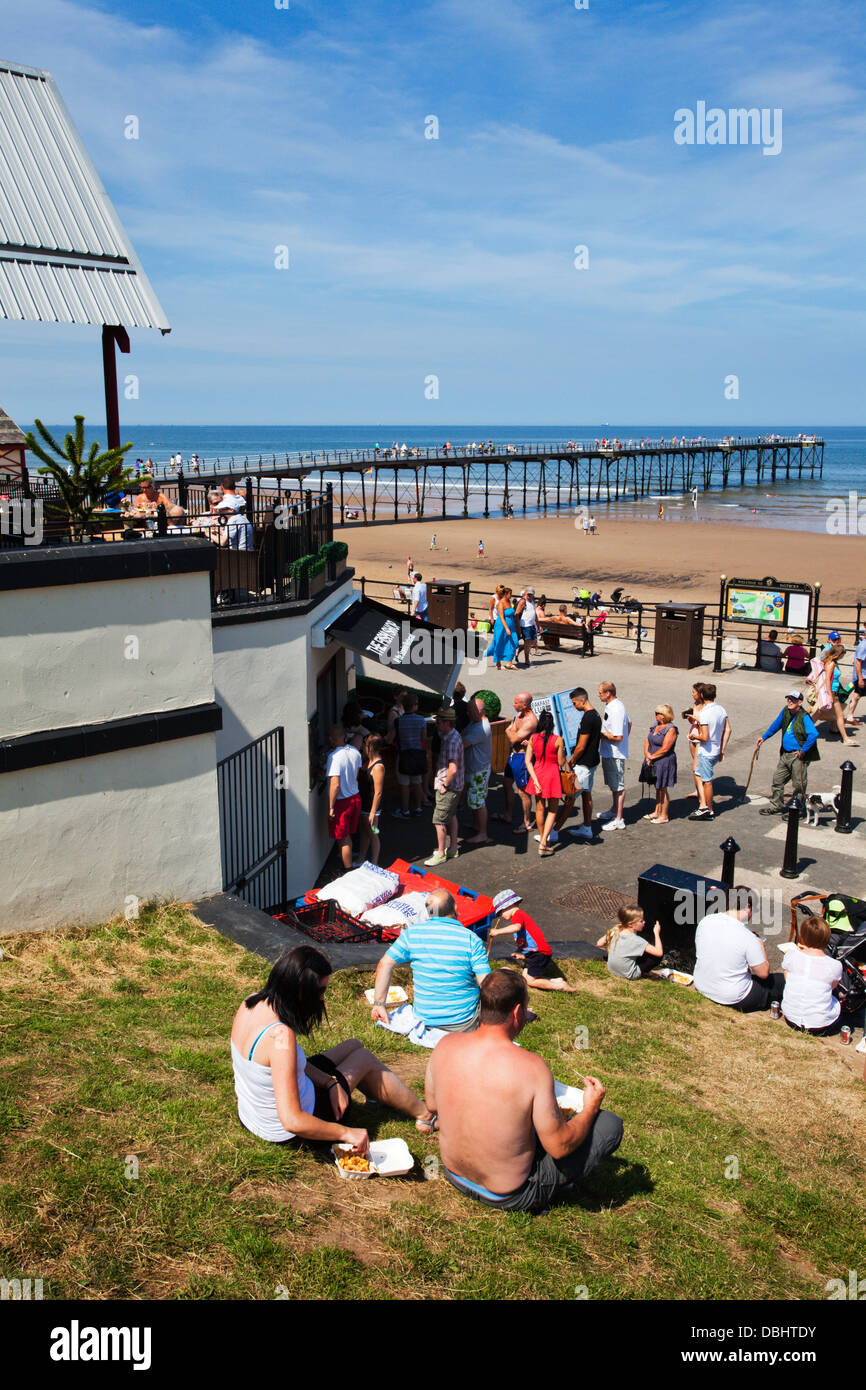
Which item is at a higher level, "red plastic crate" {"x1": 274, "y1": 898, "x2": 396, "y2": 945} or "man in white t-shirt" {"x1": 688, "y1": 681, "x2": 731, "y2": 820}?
"man in white t-shirt" {"x1": 688, "y1": 681, "x2": 731, "y2": 820}

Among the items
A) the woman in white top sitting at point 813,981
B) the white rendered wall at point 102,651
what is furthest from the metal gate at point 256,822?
the woman in white top sitting at point 813,981

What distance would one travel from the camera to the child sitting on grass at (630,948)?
25.8 ft

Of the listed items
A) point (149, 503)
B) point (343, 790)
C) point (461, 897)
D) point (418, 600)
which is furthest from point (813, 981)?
point (418, 600)

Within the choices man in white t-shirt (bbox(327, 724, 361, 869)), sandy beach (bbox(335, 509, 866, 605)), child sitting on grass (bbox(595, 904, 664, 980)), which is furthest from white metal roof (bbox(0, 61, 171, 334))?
sandy beach (bbox(335, 509, 866, 605))

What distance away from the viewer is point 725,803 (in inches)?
497

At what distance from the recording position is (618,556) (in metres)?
46.3

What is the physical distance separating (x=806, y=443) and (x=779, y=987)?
4546 inches

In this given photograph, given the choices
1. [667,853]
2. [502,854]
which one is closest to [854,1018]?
[667,853]

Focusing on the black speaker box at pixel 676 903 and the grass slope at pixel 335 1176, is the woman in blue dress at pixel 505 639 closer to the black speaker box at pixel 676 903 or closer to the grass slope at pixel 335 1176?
the black speaker box at pixel 676 903

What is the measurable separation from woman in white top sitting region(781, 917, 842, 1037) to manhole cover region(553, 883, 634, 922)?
2513 mm

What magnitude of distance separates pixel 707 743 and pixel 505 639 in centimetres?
871

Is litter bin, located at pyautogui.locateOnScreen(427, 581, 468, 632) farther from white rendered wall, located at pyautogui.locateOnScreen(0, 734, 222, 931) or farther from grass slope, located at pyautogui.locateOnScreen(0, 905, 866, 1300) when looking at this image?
grass slope, located at pyautogui.locateOnScreen(0, 905, 866, 1300)

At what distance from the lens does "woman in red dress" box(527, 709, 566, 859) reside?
1088 cm

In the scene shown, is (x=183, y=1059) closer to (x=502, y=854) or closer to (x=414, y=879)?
(x=414, y=879)
